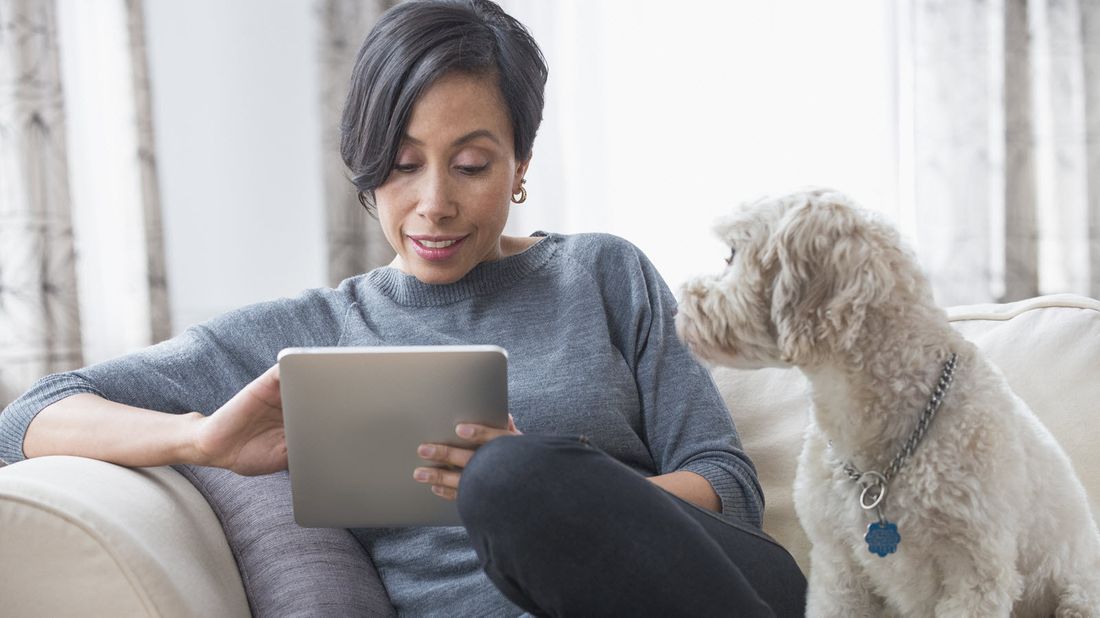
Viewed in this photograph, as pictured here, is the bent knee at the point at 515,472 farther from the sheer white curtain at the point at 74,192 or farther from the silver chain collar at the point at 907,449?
the sheer white curtain at the point at 74,192

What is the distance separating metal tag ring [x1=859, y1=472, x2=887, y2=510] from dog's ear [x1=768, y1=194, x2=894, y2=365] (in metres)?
0.15

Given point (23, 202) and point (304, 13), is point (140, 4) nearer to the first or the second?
point (304, 13)

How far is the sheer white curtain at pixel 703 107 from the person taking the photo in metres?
3.07

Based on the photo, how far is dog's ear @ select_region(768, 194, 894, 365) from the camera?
3.33ft

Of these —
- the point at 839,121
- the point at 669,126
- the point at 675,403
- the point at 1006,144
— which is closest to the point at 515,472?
the point at 675,403

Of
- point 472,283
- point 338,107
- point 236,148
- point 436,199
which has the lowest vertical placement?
point 472,283

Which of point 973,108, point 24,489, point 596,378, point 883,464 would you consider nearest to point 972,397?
point 883,464

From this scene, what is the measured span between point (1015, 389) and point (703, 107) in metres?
1.79

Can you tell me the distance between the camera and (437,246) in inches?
56.2

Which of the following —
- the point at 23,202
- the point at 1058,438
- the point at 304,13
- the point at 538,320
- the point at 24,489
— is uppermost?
the point at 304,13

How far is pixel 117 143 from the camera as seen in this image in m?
2.76

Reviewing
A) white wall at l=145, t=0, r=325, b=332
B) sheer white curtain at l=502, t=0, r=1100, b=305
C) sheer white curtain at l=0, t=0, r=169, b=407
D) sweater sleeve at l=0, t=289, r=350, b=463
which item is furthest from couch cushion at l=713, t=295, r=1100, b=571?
sheer white curtain at l=0, t=0, r=169, b=407

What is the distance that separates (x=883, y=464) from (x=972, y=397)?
0.40ft

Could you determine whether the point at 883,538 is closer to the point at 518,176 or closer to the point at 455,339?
the point at 455,339
